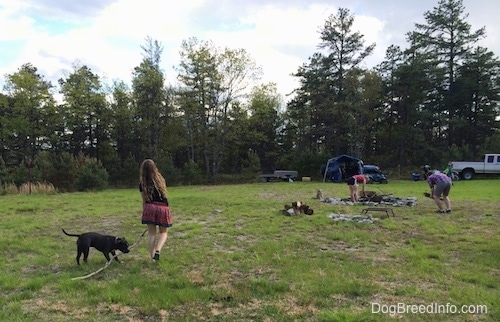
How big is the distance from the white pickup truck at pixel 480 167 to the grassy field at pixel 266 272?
18.7 metres

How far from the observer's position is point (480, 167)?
26.2m

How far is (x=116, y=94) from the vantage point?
113ft

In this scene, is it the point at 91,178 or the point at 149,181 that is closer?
the point at 149,181

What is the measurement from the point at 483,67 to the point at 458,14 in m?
4.93

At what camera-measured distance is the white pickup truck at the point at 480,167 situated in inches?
1025

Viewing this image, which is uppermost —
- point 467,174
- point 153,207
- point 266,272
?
point 467,174

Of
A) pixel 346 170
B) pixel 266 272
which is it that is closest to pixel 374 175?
pixel 346 170

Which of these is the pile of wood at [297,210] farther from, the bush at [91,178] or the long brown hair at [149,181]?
the bush at [91,178]

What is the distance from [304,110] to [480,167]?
14001 millimetres

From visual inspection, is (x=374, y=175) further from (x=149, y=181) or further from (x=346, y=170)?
(x=149, y=181)

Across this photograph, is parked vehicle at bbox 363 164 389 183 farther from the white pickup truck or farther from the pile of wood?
the pile of wood

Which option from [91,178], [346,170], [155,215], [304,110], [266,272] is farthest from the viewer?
[304,110]

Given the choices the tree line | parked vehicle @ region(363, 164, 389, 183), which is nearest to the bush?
the tree line

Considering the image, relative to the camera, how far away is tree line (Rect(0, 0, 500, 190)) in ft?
103
